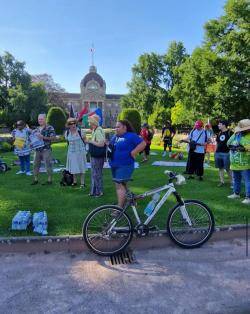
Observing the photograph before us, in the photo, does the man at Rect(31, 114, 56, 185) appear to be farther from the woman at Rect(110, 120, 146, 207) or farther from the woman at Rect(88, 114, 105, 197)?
the woman at Rect(110, 120, 146, 207)

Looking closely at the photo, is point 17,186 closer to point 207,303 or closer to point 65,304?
point 65,304

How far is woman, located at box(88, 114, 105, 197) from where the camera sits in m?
7.47

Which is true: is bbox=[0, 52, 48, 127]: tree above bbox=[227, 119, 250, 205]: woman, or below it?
above

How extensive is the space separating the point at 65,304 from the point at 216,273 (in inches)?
77.3

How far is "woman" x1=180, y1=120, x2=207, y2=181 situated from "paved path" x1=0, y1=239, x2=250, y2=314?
5081 mm

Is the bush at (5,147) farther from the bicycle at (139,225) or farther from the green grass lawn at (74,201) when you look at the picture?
the bicycle at (139,225)

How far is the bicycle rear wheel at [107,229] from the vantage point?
4.87m

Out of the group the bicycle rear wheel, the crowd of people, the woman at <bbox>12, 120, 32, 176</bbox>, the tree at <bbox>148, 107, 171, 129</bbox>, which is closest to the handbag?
the crowd of people

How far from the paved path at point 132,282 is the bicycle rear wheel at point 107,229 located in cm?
20

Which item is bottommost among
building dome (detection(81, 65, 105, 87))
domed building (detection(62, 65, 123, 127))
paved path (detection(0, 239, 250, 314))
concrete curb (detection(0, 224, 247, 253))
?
paved path (detection(0, 239, 250, 314))

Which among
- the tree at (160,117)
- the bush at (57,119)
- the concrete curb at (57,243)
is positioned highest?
the tree at (160,117)

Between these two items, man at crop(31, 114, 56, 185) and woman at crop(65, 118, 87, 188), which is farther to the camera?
man at crop(31, 114, 56, 185)

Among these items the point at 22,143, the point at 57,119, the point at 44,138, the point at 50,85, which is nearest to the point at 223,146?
the point at 44,138

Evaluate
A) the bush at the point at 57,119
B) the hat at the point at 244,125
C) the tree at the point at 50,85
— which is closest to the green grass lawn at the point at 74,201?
the hat at the point at 244,125
